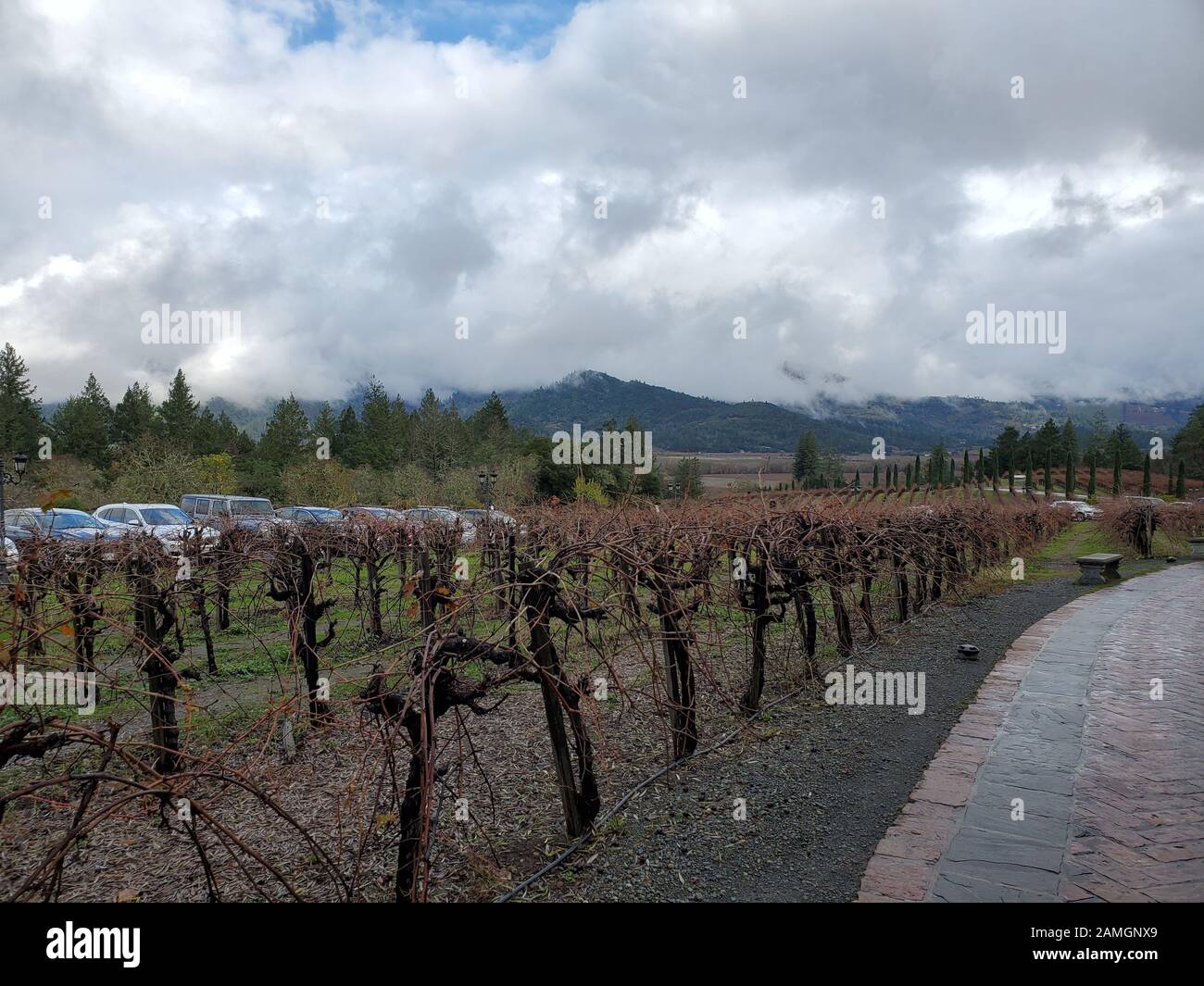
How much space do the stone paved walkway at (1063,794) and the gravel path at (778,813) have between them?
0.59ft

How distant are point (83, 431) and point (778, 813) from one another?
210 feet

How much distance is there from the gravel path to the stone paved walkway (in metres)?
0.18

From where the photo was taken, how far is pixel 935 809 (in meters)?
4.30

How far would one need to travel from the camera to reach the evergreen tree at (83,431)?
5434 cm

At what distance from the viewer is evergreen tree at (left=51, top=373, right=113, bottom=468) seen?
54344mm

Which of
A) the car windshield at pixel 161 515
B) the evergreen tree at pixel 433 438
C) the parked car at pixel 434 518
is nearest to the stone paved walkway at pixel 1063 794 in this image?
the parked car at pixel 434 518

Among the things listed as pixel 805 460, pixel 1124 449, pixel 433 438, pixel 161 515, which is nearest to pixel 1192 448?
pixel 1124 449

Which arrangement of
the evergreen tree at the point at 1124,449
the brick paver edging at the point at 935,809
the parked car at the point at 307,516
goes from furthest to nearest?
the evergreen tree at the point at 1124,449 → the parked car at the point at 307,516 → the brick paver edging at the point at 935,809

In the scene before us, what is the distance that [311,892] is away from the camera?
3936 mm

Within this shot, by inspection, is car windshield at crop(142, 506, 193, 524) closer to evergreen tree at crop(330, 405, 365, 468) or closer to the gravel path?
the gravel path

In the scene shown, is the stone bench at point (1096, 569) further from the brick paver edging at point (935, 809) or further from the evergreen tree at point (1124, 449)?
the evergreen tree at point (1124, 449)

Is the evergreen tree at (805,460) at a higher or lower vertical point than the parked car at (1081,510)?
higher

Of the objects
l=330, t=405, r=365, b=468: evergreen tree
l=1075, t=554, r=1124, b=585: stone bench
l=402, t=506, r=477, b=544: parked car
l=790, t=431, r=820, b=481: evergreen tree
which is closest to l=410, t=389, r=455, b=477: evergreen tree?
l=330, t=405, r=365, b=468: evergreen tree
